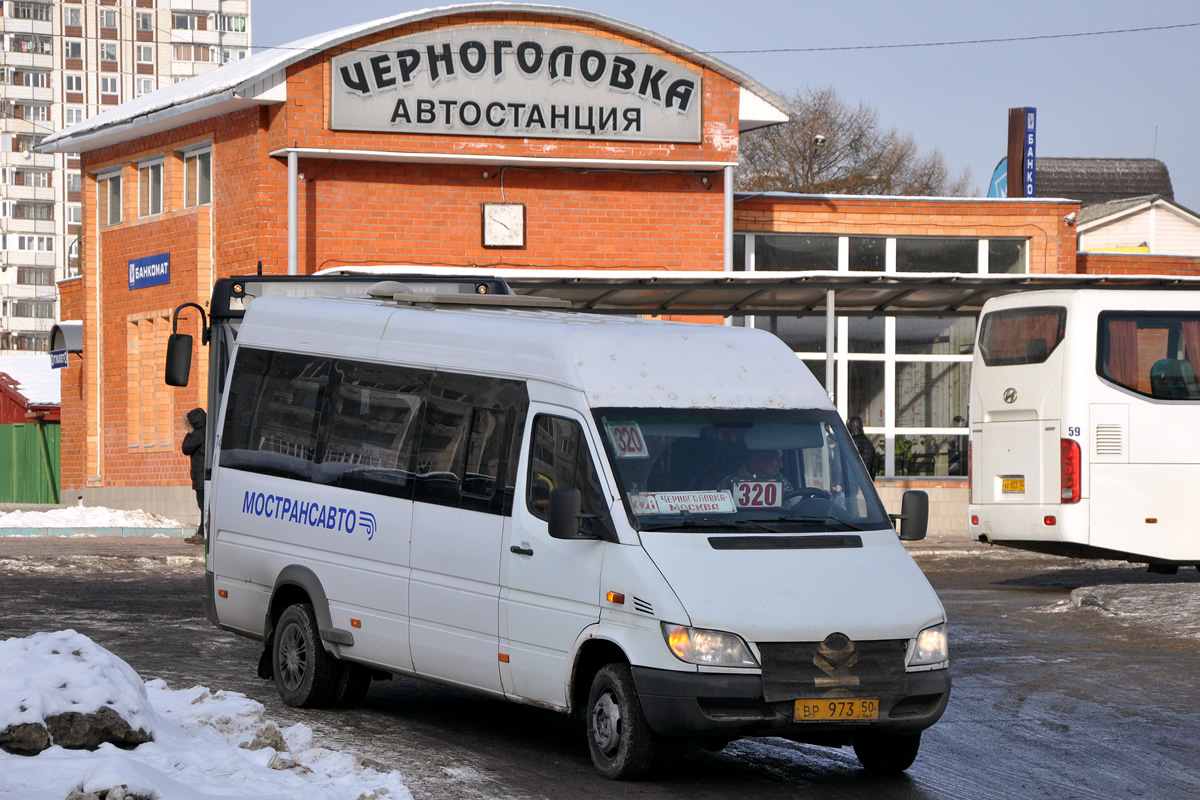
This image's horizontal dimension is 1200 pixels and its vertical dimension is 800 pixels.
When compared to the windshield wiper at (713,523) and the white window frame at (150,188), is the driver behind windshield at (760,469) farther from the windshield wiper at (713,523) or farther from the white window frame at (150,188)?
the white window frame at (150,188)

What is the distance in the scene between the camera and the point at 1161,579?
19.1 metres

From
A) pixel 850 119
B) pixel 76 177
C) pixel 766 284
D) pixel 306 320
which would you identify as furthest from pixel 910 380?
pixel 76 177

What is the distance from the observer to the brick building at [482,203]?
2509cm

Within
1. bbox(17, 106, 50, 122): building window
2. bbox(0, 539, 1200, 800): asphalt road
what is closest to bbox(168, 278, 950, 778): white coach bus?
bbox(0, 539, 1200, 800): asphalt road

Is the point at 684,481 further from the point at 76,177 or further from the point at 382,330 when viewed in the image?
the point at 76,177

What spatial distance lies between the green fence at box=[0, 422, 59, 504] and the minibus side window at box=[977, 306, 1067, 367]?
87.7 feet

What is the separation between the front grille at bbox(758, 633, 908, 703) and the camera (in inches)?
296

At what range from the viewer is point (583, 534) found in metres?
8.07

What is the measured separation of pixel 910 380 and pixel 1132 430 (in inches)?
505

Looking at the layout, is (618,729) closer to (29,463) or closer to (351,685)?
(351,685)

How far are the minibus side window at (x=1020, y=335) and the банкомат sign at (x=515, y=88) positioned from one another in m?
8.94

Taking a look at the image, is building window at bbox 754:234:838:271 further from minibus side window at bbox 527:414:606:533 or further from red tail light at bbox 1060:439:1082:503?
Result: minibus side window at bbox 527:414:606:533

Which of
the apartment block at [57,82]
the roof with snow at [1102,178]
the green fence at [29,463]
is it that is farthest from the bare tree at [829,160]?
the apartment block at [57,82]

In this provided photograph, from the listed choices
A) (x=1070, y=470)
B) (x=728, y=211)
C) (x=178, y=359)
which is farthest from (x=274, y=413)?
(x=728, y=211)
